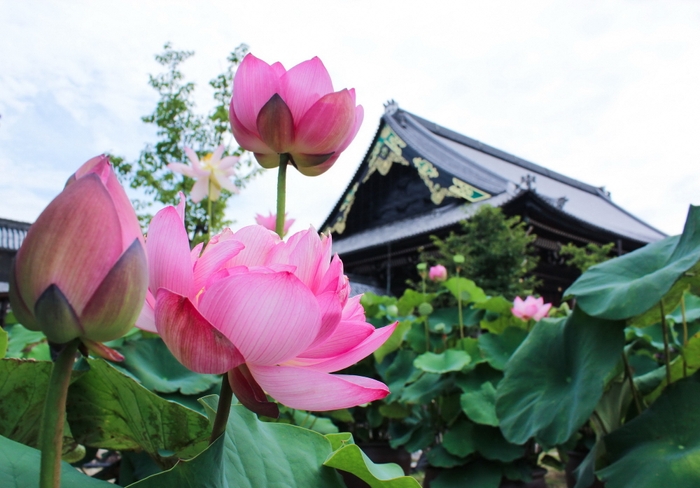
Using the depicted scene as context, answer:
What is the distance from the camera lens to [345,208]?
9.89 metres

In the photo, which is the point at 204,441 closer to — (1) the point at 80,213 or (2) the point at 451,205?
(1) the point at 80,213

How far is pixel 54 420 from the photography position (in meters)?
0.18

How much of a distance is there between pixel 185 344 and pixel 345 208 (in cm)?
968

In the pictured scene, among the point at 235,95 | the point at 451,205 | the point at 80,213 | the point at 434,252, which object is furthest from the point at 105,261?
the point at 451,205

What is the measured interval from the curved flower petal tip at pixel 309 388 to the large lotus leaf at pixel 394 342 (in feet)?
5.18

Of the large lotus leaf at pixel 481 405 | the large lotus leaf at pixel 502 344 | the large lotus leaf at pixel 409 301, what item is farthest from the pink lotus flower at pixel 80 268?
the large lotus leaf at pixel 409 301

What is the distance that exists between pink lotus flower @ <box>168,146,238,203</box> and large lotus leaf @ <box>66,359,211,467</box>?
0.54m

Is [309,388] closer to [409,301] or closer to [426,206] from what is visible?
[409,301]

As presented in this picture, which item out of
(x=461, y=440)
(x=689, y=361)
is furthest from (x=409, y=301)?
(x=689, y=361)

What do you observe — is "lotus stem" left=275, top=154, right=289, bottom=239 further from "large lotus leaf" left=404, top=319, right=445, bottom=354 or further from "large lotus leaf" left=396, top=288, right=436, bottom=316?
"large lotus leaf" left=396, top=288, right=436, bottom=316

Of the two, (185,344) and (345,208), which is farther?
(345,208)

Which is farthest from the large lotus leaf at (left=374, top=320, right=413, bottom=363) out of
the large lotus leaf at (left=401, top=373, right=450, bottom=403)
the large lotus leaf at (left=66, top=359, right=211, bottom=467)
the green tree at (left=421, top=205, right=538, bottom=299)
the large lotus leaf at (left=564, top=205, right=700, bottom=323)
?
the green tree at (left=421, top=205, right=538, bottom=299)

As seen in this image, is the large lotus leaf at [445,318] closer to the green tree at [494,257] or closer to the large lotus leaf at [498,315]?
the large lotus leaf at [498,315]

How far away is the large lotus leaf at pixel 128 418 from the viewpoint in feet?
1.29
